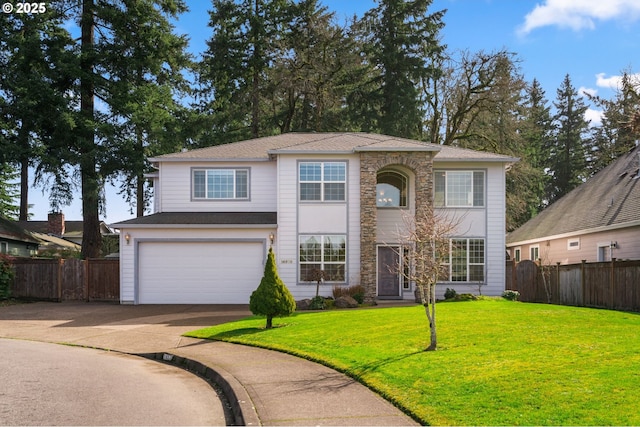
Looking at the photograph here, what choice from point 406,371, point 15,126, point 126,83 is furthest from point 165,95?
point 406,371

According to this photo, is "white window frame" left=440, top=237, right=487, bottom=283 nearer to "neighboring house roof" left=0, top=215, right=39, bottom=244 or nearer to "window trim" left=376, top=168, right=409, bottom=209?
"window trim" left=376, top=168, right=409, bottom=209

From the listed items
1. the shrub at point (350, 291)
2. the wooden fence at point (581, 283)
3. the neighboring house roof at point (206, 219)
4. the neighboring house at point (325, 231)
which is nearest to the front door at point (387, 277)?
the neighboring house at point (325, 231)

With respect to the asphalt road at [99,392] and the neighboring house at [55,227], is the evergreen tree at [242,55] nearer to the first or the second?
the neighboring house at [55,227]

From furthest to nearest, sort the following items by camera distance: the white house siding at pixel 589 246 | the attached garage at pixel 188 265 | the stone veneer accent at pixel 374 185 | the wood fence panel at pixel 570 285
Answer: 1. the attached garage at pixel 188 265
2. the stone veneer accent at pixel 374 185
3. the white house siding at pixel 589 246
4. the wood fence panel at pixel 570 285

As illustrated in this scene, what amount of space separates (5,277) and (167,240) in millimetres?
7383

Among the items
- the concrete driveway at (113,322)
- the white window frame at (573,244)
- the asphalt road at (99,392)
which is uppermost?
the white window frame at (573,244)

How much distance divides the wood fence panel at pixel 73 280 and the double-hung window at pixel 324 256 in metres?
9.59

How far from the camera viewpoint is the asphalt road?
7.56 metres

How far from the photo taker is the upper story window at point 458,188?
79.5 ft

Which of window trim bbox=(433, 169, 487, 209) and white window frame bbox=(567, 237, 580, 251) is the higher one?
window trim bbox=(433, 169, 487, 209)

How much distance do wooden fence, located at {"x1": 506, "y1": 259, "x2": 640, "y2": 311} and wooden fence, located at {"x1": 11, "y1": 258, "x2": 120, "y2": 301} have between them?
1698cm

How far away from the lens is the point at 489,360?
9273mm

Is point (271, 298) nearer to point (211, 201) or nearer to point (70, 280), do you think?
point (211, 201)

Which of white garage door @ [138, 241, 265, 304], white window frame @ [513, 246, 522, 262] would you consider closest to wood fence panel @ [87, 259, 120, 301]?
white garage door @ [138, 241, 265, 304]
